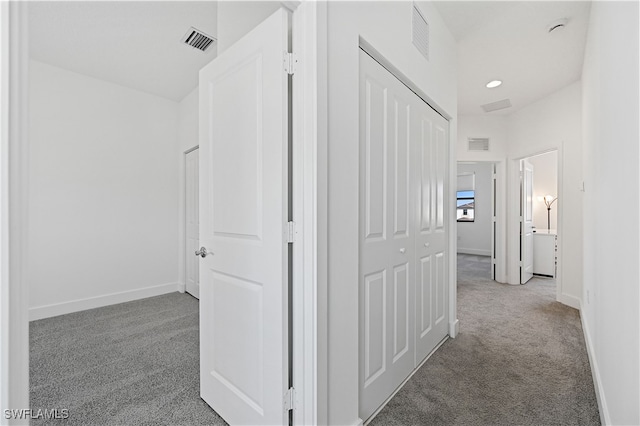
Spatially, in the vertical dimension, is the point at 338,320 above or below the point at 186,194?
below

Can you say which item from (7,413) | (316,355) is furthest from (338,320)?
(7,413)

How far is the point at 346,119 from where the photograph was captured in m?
1.49

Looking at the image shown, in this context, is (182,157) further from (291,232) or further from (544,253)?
(544,253)

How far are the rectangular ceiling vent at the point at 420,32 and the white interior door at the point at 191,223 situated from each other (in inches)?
116

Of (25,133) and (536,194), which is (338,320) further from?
(536,194)

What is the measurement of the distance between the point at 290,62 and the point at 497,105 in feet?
14.0

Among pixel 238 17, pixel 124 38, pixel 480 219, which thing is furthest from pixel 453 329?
pixel 480 219

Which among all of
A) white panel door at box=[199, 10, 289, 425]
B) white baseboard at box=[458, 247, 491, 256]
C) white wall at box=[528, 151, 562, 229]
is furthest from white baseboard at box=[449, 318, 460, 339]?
white baseboard at box=[458, 247, 491, 256]

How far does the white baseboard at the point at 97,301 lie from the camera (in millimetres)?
3256

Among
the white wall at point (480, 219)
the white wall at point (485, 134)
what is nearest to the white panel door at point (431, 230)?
the white wall at point (485, 134)

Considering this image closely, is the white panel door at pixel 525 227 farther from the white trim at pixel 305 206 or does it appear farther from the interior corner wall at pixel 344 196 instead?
the white trim at pixel 305 206

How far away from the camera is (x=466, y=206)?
8422 mm

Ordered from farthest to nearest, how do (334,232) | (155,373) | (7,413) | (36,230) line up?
(36,230), (155,373), (334,232), (7,413)

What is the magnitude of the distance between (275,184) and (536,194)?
693 centimetres
